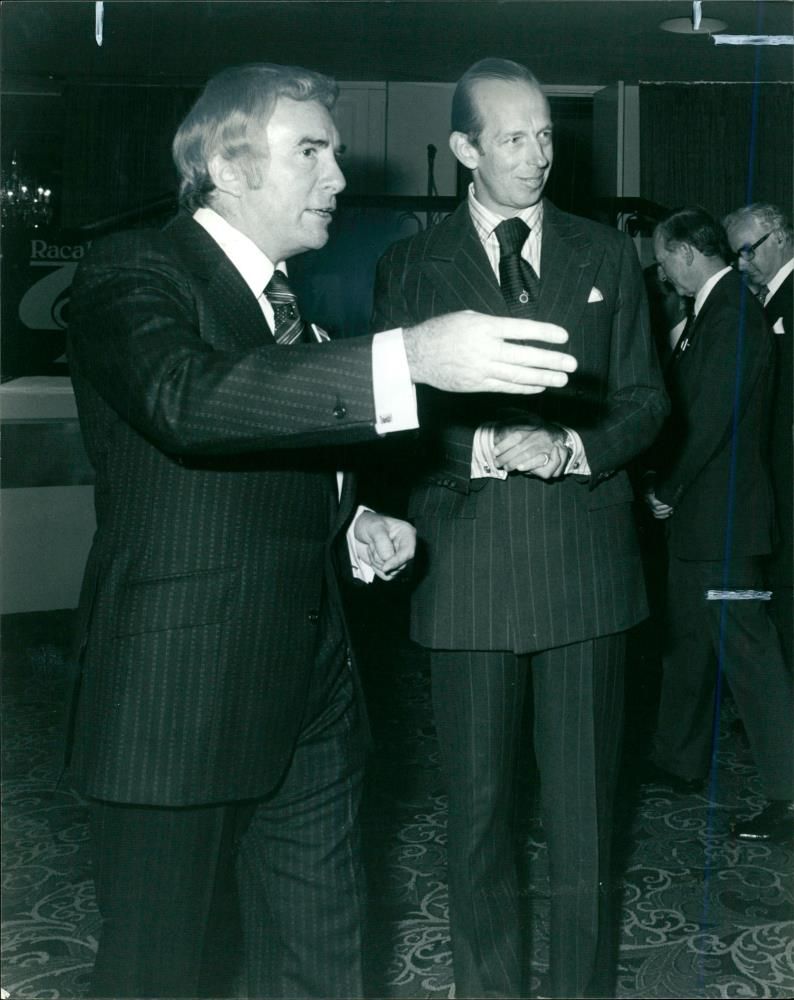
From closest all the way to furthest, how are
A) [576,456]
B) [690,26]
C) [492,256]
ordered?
[576,456] → [492,256] → [690,26]

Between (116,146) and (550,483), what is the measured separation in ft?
21.5

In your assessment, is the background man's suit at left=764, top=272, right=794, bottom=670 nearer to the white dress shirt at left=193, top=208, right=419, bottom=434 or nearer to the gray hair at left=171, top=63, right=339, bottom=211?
the gray hair at left=171, top=63, right=339, bottom=211

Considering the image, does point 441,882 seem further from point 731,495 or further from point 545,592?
point 731,495

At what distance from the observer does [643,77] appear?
7.39m

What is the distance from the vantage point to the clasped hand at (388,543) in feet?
5.17

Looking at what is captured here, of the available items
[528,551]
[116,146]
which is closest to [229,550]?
[528,551]

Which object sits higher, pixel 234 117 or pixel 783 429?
pixel 234 117

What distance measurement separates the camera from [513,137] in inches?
73.0

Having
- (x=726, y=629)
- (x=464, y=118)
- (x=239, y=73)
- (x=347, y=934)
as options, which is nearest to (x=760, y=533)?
(x=726, y=629)

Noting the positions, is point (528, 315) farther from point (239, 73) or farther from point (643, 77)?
point (643, 77)

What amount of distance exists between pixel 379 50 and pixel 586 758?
5738 mm

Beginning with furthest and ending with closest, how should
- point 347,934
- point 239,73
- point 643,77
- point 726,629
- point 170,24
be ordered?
point 643,77 < point 170,24 < point 726,629 < point 347,934 < point 239,73

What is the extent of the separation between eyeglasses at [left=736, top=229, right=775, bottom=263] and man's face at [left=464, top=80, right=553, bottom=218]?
1603 millimetres

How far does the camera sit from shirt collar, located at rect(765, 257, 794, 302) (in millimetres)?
3207
